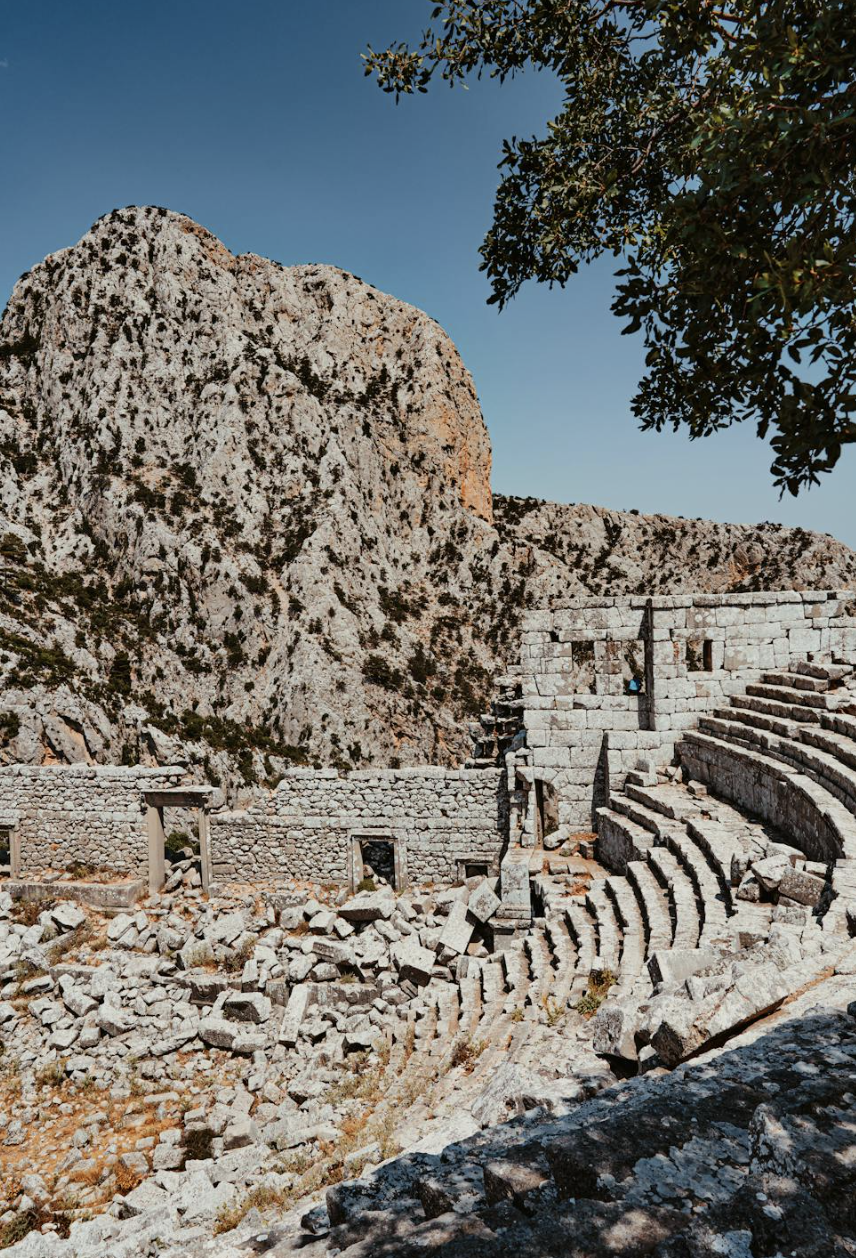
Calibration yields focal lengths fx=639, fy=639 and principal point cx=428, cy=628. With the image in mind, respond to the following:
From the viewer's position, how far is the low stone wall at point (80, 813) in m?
15.8

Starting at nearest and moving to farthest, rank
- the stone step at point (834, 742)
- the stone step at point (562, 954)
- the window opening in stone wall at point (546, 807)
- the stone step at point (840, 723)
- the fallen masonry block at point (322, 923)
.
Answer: the stone step at point (562, 954) < the stone step at point (834, 742) < the stone step at point (840, 723) < the fallen masonry block at point (322, 923) < the window opening in stone wall at point (546, 807)

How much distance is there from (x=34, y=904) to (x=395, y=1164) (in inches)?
560

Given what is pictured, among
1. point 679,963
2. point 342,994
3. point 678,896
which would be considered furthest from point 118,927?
point 679,963

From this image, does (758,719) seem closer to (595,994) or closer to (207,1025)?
(595,994)

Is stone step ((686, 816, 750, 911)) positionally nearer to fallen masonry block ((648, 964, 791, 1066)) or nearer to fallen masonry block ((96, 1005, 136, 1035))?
fallen masonry block ((648, 964, 791, 1066))

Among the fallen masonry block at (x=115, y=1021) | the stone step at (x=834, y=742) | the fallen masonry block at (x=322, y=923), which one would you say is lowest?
the fallen masonry block at (x=115, y=1021)

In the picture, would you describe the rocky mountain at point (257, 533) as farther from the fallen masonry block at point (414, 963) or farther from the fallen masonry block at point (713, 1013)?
the fallen masonry block at point (713, 1013)

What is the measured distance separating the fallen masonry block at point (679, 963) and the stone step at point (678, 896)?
3.97 ft

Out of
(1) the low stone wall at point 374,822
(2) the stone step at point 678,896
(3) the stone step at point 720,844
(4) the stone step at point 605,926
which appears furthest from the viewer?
(1) the low stone wall at point 374,822

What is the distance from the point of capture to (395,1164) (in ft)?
13.2

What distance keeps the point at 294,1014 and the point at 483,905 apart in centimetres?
360

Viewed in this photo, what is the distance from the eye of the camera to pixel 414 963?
10328 millimetres

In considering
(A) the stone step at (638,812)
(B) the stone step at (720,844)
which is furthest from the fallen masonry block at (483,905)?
(B) the stone step at (720,844)

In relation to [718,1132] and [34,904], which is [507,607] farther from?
[718,1132]
